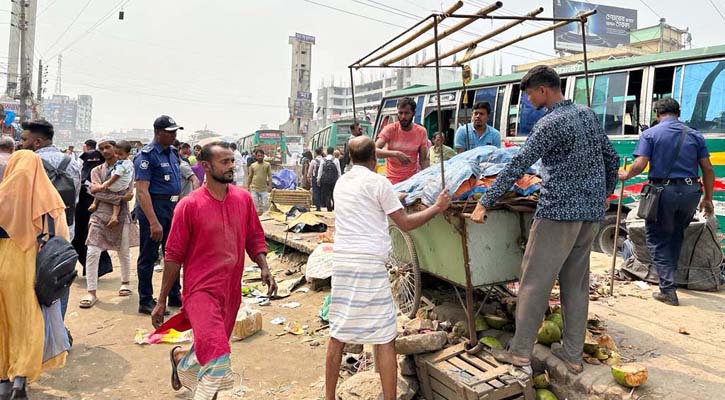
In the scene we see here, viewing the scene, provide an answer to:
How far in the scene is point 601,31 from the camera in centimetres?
4309

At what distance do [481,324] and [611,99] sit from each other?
16.2ft

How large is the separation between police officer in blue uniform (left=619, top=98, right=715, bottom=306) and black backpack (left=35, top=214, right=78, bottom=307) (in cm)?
450

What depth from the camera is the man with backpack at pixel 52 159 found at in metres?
3.62

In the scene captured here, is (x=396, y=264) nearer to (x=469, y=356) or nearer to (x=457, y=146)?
(x=469, y=356)

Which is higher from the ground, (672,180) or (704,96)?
(704,96)

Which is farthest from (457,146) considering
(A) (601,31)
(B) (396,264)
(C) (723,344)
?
(A) (601,31)

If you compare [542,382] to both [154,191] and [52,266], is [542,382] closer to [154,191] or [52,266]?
[52,266]

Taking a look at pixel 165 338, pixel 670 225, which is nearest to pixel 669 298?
pixel 670 225

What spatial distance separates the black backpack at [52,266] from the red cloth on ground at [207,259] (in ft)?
3.11

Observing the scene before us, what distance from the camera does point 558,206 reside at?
277 cm

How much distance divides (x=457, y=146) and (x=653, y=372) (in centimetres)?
295

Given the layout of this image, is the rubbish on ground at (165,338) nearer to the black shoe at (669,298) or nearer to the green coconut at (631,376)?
the green coconut at (631,376)

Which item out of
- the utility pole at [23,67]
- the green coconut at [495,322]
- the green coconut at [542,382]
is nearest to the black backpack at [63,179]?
the green coconut at [495,322]

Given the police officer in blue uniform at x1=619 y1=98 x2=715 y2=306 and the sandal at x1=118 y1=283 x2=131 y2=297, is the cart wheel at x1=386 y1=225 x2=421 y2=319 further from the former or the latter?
the sandal at x1=118 y1=283 x2=131 y2=297
